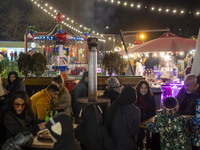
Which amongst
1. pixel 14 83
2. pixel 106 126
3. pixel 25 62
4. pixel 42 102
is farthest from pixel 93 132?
pixel 25 62

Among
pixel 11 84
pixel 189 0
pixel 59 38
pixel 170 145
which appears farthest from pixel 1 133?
pixel 189 0

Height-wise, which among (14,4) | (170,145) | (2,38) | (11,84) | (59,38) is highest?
(14,4)

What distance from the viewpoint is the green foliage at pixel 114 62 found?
8.80 meters

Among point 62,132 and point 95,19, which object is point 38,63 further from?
point 95,19

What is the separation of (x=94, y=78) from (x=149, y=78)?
432cm

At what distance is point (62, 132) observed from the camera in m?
2.73

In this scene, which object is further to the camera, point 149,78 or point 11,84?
point 149,78

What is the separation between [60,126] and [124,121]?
1256mm

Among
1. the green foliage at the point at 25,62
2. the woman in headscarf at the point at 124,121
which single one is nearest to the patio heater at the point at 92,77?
the woman in headscarf at the point at 124,121

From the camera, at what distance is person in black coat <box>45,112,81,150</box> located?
8.96ft

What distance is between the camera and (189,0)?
20.6m

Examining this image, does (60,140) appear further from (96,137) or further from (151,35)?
(151,35)

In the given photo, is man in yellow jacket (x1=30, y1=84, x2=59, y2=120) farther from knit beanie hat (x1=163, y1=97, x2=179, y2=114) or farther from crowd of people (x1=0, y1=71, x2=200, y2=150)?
knit beanie hat (x1=163, y1=97, x2=179, y2=114)

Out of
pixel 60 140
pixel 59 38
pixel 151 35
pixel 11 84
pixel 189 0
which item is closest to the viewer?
pixel 60 140
